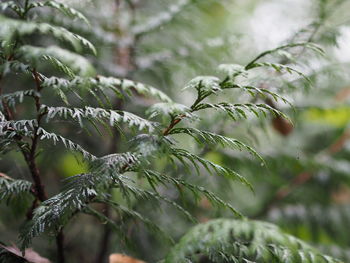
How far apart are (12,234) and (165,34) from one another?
1026 millimetres

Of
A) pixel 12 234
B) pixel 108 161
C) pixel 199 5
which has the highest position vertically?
pixel 199 5

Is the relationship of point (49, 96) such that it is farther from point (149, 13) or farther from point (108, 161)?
point (108, 161)

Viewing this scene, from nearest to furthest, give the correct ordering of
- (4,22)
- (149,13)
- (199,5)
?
(4,22)
(199,5)
(149,13)

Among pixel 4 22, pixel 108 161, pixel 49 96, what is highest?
pixel 49 96

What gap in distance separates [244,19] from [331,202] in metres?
1.07

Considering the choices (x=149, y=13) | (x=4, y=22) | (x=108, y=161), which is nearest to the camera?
(x=4, y=22)

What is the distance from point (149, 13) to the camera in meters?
1.64

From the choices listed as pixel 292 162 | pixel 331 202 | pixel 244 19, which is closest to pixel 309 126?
pixel 331 202

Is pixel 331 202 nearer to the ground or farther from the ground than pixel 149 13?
nearer to the ground

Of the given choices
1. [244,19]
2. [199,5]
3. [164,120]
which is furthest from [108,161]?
[244,19]

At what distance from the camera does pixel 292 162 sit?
1.40 meters

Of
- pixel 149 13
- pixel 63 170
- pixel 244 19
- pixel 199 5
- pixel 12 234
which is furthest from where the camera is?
pixel 244 19

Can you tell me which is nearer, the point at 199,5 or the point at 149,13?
the point at 199,5

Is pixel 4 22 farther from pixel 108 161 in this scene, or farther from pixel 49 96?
pixel 49 96
